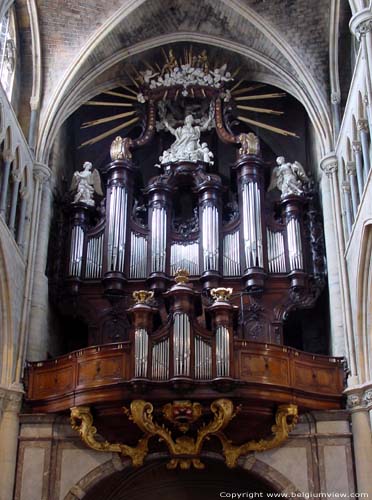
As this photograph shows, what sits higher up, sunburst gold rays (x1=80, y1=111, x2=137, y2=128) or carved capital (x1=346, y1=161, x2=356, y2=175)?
sunburst gold rays (x1=80, y1=111, x2=137, y2=128)

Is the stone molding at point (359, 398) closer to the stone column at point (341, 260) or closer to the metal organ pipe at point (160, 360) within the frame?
the stone column at point (341, 260)

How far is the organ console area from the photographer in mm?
15727

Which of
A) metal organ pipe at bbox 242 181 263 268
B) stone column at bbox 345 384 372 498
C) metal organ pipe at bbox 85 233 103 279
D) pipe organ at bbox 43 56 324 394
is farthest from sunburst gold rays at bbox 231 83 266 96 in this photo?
stone column at bbox 345 384 372 498

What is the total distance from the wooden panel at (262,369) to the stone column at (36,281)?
16.2 ft

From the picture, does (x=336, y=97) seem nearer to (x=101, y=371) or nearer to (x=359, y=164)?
(x=359, y=164)

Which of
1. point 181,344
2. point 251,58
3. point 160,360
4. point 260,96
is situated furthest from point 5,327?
point 251,58

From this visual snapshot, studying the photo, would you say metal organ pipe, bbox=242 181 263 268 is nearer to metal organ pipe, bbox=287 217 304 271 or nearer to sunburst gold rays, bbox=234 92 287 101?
metal organ pipe, bbox=287 217 304 271

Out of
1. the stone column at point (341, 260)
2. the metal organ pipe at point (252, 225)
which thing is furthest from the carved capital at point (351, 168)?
the metal organ pipe at point (252, 225)

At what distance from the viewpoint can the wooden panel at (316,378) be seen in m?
16.3

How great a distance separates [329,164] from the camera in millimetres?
19031

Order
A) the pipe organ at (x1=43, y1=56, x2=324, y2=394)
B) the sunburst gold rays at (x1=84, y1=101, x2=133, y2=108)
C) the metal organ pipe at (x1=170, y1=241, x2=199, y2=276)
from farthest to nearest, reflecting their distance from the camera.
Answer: the sunburst gold rays at (x1=84, y1=101, x2=133, y2=108) < the metal organ pipe at (x1=170, y1=241, x2=199, y2=276) < the pipe organ at (x1=43, y1=56, x2=324, y2=394)

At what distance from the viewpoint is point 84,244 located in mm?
19625

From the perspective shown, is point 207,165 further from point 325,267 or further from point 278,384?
point 278,384

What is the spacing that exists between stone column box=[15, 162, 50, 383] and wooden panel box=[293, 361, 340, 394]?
5921 millimetres
